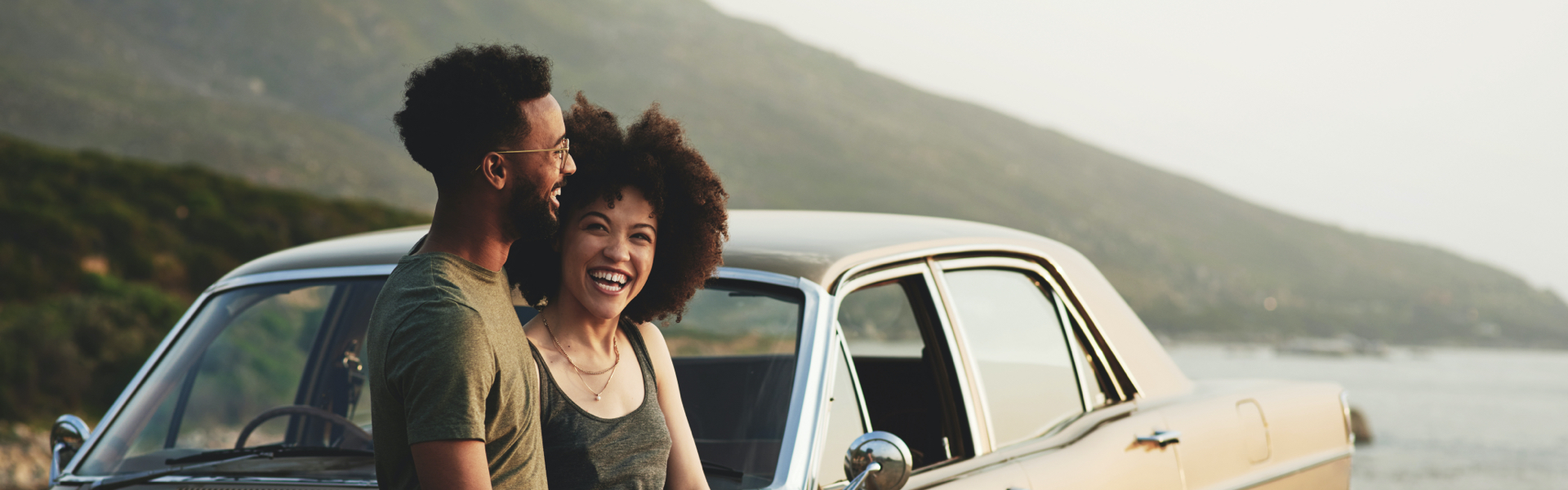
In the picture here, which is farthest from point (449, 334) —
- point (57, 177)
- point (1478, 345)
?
point (1478, 345)

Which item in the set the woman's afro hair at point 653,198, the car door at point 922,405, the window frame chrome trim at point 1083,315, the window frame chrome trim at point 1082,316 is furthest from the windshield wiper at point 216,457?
the window frame chrome trim at point 1082,316

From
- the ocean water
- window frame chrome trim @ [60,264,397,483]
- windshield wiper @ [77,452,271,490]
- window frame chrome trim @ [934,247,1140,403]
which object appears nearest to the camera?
windshield wiper @ [77,452,271,490]

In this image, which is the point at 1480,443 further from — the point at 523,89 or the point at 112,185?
the point at 523,89

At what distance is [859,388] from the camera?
119 inches

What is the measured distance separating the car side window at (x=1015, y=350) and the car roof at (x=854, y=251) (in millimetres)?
115

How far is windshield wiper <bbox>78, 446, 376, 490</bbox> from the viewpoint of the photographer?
2.84 meters

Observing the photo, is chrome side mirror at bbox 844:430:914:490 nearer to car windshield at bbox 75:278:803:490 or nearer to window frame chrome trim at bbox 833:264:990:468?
car windshield at bbox 75:278:803:490

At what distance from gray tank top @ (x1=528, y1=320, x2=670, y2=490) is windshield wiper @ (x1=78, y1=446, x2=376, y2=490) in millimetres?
1109

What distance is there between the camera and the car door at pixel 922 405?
9.52ft

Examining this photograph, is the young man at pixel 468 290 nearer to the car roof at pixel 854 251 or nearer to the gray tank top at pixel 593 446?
the gray tank top at pixel 593 446

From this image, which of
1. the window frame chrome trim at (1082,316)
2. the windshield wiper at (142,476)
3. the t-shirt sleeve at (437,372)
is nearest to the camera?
the t-shirt sleeve at (437,372)

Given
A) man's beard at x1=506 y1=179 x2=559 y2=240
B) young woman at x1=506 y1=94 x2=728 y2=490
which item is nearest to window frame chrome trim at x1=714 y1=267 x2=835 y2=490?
young woman at x1=506 y1=94 x2=728 y2=490

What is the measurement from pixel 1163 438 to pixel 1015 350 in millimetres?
540

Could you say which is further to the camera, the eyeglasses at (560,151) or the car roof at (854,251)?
the car roof at (854,251)
